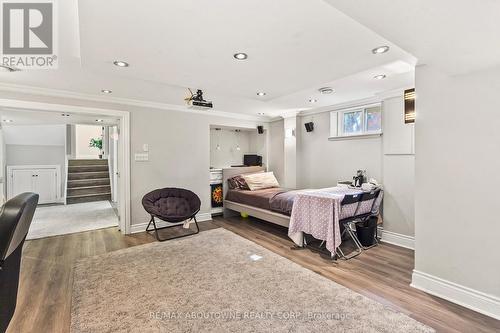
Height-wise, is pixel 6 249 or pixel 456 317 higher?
pixel 6 249

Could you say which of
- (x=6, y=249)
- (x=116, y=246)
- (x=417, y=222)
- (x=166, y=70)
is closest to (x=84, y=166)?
(x=116, y=246)

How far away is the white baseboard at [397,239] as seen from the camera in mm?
3454

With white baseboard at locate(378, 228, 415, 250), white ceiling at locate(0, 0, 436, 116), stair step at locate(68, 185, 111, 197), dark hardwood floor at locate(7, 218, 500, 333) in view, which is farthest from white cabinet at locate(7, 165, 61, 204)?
white baseboard at locate(378, 228, 415, 250)

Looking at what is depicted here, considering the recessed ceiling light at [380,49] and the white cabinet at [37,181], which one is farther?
the white cabinet at [37,181]

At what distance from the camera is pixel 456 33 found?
4.63 ft

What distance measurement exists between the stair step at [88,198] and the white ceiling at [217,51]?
15.0 feet

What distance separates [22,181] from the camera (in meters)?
6.36

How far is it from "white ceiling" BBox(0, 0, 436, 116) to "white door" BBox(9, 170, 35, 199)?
4399 millimetres

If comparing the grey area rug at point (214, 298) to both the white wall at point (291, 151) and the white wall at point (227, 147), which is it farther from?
the white wall at point (227, 147)

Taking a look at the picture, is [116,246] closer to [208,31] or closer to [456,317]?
[208,31]

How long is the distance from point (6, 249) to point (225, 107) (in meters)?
4.13

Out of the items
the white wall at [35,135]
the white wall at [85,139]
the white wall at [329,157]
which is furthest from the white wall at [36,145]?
the white wall at [329,157]
